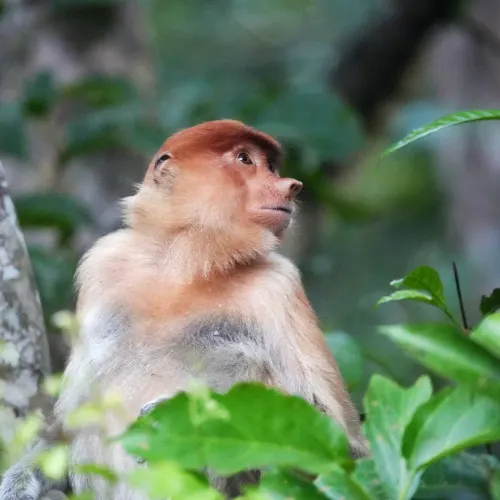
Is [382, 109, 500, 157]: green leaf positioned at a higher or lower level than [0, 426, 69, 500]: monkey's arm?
higher

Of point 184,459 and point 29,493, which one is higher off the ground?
point 184,459

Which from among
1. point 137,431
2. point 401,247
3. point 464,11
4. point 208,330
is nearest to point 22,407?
point 208,330

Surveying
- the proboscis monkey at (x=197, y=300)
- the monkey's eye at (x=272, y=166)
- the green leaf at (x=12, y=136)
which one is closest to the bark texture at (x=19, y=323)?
the proboscis monkey at (x=197, y=300)

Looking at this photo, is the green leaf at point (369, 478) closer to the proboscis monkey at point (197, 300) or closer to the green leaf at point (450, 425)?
the green leaf at point (450, 425)

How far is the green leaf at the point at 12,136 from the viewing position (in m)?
4.68

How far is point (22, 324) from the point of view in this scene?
2.79 meters

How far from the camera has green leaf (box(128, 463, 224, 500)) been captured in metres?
1.15

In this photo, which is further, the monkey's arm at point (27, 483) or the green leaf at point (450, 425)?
the monkey's arm at point (27, 483)

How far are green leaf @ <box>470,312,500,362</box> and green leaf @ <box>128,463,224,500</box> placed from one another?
439mm

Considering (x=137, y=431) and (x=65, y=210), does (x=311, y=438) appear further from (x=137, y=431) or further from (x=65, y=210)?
(x=65, y=210)

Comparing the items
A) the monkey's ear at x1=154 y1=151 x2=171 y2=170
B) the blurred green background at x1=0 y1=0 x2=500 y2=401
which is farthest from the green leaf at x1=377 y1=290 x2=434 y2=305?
the monkey's ear at x1=154 y1=151 x2=171 y2=170

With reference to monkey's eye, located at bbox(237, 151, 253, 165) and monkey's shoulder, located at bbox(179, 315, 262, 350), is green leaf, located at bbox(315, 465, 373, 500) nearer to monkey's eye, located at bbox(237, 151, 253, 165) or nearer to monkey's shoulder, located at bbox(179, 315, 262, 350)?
monkey's shoulder, located at bbox(179, 315, 262, 350)

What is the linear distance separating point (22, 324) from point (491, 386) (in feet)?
5.85

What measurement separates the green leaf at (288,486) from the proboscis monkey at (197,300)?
101 centimetres
